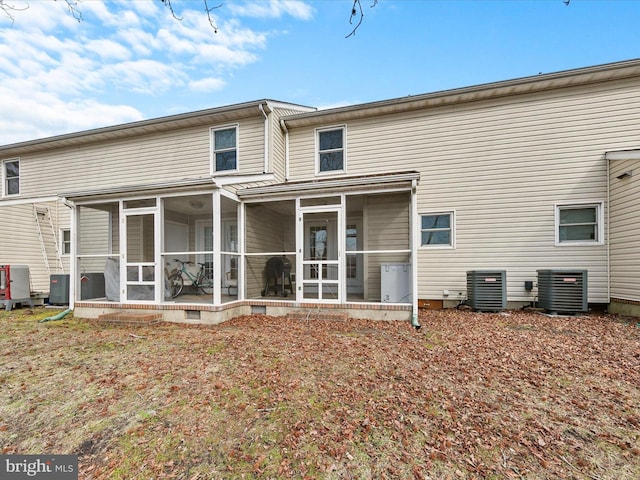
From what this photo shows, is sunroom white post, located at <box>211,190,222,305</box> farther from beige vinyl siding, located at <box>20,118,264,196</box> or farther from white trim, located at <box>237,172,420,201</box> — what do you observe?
beige vinyl siding, located at <box>20,118,264,196</box>

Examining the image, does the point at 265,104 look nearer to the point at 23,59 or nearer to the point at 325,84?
the point at 325,84

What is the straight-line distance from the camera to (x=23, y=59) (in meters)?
3.78

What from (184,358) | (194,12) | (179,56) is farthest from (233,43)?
(184,358)

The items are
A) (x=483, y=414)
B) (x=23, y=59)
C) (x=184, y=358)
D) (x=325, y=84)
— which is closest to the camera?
(x=483, y=414)

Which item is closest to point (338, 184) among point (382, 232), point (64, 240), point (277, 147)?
point (382, 232)

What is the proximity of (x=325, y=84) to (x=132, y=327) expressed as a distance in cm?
656

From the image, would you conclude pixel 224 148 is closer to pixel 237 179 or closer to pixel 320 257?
pixel 237 179

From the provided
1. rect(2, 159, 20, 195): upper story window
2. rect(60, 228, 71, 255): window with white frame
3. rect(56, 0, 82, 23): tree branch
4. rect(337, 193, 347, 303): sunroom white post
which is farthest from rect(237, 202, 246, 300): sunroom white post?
rect(2, 159, 20, 195): upper story window

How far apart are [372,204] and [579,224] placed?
5116 millimetres

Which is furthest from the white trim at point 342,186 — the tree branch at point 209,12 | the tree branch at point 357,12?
the tree branch at point 209,12

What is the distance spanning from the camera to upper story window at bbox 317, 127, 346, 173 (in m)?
9.38

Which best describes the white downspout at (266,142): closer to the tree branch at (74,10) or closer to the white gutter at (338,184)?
the white gutter at (338,184)

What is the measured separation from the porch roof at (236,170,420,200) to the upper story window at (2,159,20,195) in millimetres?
10578

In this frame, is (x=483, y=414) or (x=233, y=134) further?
(x=233, y=134)
